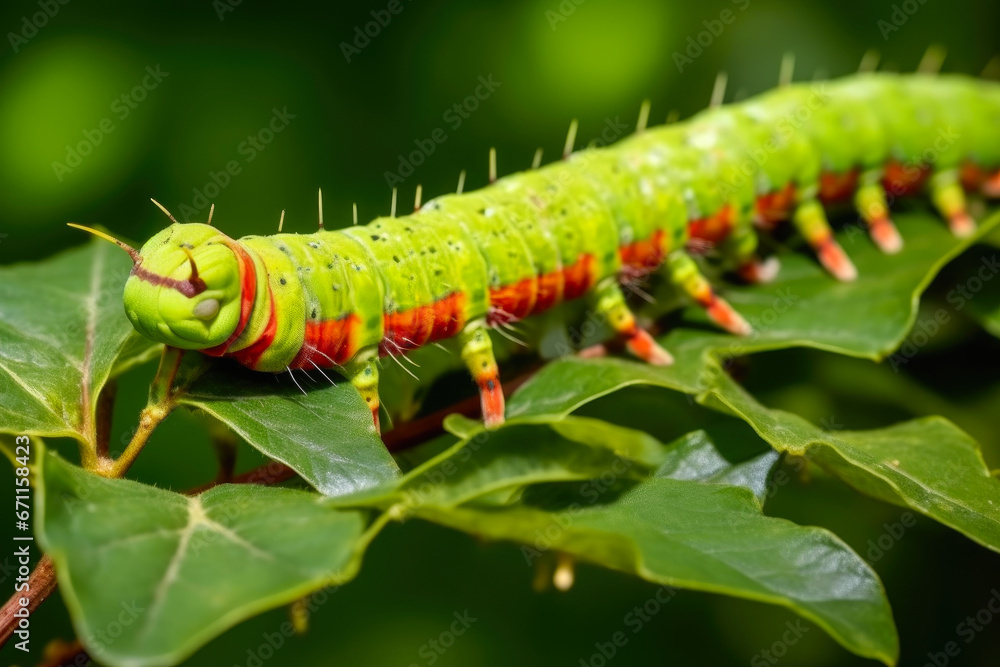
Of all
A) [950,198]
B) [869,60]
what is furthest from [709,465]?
[869,60]

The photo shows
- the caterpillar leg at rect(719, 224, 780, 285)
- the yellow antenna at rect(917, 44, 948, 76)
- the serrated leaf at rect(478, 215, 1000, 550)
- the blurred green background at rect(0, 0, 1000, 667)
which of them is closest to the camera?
the serrated leaf at rect(478, 215, 1000, 550)

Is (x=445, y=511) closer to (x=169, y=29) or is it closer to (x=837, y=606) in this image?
(x=837, y=606)

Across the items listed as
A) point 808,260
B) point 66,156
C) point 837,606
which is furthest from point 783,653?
point 66,156

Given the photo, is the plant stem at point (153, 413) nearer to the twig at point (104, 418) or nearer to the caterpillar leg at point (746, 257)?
the twig at point (104, 418)

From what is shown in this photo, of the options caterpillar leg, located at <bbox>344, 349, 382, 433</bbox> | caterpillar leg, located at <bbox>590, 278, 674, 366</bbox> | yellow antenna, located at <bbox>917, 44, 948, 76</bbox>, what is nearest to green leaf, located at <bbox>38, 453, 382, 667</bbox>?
caterpillar leg, located at <bbox>344, 349, 382, 433</bbox>

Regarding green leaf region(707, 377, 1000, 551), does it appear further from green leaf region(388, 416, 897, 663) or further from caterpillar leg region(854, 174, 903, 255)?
caterpillar leg region(854, 174, 903, 255)

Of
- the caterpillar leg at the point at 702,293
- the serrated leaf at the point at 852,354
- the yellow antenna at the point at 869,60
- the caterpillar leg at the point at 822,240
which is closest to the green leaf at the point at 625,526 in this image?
the serrated leaf at the point at 852,354
